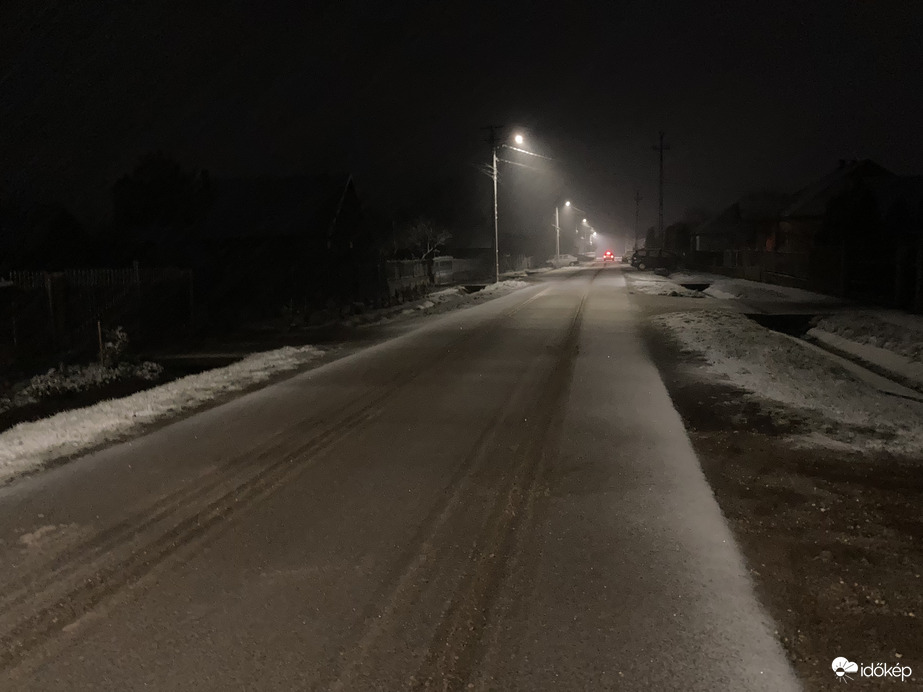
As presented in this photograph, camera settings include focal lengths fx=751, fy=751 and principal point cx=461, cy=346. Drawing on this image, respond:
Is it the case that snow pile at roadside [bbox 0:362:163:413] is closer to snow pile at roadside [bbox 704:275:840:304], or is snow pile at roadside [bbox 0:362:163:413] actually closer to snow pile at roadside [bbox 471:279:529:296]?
snow pile at roadside [bbox 471:279:529:296]

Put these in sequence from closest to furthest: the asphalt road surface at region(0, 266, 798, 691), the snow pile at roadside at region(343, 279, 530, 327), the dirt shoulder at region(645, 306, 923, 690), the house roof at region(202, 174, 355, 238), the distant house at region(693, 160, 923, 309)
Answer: the asphalt road surface at region(0, 266, 798, 691)
the dirt shoulder at region(645, 306, 923, 690)
the snow pile at roadside at region(343, 279, 530, 327)
the distant house at region(693, 160, 923, 309)
the house roof at region(202, 174, 355, 238)

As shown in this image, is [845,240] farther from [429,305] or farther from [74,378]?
[74,378]

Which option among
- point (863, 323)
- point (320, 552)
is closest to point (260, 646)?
point (320, 552)

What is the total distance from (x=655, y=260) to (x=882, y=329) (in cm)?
4731

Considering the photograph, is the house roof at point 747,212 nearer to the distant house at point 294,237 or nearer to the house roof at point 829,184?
the house roof at point 829,184

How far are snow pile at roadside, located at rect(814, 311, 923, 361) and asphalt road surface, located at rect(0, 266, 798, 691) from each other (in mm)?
9878

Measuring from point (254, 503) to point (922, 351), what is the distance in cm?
1455

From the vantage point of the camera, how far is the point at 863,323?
66.0 ft

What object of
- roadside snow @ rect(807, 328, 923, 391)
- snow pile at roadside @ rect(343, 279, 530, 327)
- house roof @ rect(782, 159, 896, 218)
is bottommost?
roadside snow @ rect(807, 328, 923, 391)

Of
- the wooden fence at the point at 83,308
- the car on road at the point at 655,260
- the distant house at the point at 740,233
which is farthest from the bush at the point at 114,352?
the car on road at the point at 655,260

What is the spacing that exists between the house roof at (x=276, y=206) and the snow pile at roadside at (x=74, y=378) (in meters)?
25.2

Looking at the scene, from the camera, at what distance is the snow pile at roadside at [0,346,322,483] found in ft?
25.2

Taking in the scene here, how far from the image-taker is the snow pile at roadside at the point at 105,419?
768cm

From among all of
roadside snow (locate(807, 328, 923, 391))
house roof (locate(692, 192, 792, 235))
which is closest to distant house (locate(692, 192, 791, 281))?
house roof (locate(692, 192, 792, 235))
